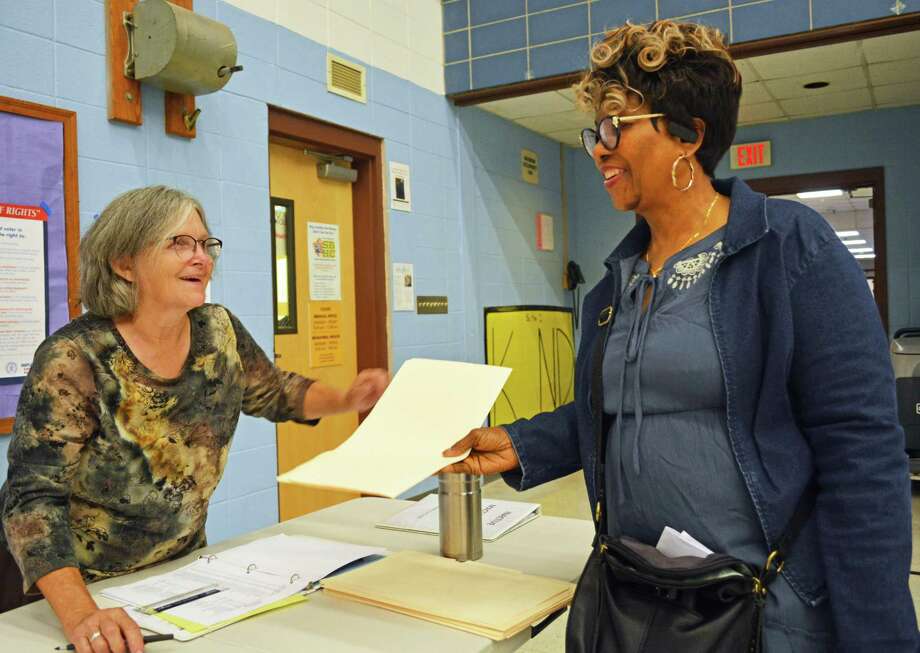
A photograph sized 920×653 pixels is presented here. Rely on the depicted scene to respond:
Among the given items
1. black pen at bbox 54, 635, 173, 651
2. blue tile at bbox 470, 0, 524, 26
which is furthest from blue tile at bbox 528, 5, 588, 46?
black pen at bbox 54, 635, 173, 651

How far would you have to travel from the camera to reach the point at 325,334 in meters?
4.07

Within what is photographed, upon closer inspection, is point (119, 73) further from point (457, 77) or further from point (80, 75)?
point (457, 77)

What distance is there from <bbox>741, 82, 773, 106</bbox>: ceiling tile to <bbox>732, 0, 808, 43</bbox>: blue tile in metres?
0.72

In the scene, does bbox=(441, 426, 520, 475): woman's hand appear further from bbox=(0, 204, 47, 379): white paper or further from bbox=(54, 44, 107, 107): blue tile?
bbox=(54, 44, 107, 107): blue tile

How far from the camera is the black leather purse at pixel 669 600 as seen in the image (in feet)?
3.22

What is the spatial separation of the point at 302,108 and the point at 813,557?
3.23 m

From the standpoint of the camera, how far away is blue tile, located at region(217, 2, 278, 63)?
10.8 ft

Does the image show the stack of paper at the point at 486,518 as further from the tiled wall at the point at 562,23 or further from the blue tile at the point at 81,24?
the tiled wall at the point at 562,23

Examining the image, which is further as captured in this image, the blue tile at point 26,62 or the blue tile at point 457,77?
the blue tile at point 457,77

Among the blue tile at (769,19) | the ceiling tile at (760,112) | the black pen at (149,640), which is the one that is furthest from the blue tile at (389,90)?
the black pen at (149,640)

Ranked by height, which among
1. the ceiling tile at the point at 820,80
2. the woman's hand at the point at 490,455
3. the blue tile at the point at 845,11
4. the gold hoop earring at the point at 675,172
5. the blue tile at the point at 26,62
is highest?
the blue tile at the point at 845,11

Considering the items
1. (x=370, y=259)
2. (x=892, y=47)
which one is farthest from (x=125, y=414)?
(x=892, y=47)

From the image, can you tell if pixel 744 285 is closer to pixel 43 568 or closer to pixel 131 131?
pixel 43 568

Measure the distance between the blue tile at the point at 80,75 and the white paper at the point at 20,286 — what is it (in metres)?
0.45
